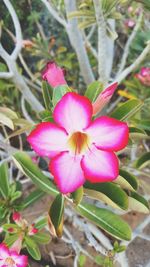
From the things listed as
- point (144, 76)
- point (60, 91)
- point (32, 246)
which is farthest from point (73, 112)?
point (144, 76)

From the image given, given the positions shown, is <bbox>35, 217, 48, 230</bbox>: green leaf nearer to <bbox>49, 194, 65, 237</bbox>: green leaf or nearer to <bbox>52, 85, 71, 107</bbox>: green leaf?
<bbox>49, 194, 65, 237</bbox>: green leaf

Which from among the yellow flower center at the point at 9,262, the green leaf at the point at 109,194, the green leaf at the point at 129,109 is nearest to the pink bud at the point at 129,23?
the green leaf at the point at 129,109

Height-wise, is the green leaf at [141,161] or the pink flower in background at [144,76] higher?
the green leaf at [141,161]

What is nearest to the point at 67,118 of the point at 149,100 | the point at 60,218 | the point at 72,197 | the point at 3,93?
the point at 72,197

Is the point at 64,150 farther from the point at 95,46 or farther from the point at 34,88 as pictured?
the point at 95,46

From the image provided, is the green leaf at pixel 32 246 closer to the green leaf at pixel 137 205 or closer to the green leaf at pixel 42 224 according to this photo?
the green leaf at pixel 42 224

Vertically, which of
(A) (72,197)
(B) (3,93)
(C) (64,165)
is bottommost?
(B) (3,93)

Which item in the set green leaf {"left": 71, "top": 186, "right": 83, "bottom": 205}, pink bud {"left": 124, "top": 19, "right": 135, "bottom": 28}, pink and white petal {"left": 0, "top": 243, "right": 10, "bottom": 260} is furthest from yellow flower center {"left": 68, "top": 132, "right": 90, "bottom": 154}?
pink bud {"left": 124, "top": 19, "right": 135, "bottom": 28}
